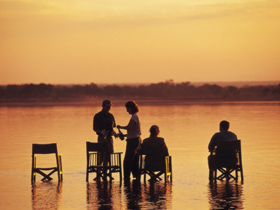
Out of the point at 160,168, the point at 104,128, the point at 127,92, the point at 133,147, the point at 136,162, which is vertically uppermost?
the point at 127,92

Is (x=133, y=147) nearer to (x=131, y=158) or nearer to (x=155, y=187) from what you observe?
(x=131, y=158)

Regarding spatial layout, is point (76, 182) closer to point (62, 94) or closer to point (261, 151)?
point (261, 151)

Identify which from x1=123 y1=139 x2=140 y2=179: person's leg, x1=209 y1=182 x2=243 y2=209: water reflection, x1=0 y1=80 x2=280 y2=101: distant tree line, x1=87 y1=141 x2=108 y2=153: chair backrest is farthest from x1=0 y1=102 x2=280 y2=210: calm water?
x1=0 y1=80 x2=280 y2=101: distant tree line

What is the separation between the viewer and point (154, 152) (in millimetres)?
12398

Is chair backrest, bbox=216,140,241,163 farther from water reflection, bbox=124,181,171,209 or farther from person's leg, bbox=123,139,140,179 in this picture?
person's leg, bbox=123,139,140,179

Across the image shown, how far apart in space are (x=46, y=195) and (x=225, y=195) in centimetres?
293

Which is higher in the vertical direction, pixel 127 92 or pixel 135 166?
pixel 127 92

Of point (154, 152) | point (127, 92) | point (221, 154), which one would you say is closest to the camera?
point (221, 154)

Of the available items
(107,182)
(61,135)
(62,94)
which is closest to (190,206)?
(107,182)

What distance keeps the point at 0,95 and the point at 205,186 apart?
89.2 meters

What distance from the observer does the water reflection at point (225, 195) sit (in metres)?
9.93

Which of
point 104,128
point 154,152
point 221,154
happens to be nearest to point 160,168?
point 154,152

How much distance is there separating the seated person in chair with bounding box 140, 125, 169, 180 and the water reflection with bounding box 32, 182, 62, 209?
169cm

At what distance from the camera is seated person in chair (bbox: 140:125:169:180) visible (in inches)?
485
